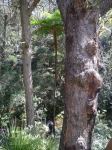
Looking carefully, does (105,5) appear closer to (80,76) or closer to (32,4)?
(80,76)

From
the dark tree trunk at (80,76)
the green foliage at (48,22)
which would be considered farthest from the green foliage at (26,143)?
the green foliage at (48,22)

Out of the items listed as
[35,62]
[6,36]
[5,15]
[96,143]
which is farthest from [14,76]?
[96,143]

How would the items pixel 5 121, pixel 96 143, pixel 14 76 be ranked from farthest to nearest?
pixel 14 76 < pixel 5 121 < pixel 96 143

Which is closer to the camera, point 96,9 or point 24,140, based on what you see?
point 96,9

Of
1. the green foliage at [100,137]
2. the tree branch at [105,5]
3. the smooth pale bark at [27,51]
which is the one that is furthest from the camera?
the smooth pale bark at [27,51]

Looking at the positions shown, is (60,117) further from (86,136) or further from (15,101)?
(86,136)

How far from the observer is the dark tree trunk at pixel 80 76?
19.9 ft

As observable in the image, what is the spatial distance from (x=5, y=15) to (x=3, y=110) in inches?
165

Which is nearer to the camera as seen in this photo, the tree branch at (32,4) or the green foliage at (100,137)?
the green foliage at (100,137)

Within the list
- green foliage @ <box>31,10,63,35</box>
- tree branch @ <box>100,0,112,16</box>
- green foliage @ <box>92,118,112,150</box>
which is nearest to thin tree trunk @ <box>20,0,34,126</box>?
green foliage @ <box>31,10,63,35</box>

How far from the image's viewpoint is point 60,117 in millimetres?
15938

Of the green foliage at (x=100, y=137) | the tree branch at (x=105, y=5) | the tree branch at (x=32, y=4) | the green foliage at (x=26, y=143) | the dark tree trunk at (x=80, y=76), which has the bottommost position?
the green foliage at (x=100, y=137)

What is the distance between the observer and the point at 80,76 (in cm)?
604

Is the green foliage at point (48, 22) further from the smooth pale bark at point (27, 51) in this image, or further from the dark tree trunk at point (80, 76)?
the dark tree trunk at point (80, 76)
